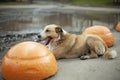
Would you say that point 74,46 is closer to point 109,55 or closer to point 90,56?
point 90,56

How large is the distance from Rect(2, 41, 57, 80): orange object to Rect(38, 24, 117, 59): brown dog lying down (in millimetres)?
1276

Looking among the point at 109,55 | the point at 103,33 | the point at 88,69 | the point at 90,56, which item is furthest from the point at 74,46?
the point at 103,33

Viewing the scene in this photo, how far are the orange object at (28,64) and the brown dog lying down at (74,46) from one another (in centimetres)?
128

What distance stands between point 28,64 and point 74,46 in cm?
204

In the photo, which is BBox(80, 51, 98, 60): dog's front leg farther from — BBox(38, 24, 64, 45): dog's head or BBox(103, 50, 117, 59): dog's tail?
BBox(38, 24, 64, 45): dog's head

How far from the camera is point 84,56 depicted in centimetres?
795

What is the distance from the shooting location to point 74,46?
797 cm

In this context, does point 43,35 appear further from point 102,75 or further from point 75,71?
point 102,75

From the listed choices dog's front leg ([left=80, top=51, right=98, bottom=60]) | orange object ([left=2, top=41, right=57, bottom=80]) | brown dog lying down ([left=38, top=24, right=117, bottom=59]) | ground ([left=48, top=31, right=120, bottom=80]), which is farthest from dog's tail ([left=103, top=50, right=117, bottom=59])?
orange object ([left=2, top=41, right=57, bottom=80])

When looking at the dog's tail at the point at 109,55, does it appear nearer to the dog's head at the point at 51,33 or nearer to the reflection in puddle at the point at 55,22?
the dog's head at the point at 51,33

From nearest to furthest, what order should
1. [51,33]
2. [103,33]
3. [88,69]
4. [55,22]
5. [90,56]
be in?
[88,69]
[51,33]
[90,56]
[103,33]
[55,22]

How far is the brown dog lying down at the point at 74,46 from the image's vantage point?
7906 mm

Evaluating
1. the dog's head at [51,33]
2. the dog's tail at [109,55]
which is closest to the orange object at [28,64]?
the dog's head at [51,33]

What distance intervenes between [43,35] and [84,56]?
1.23m
